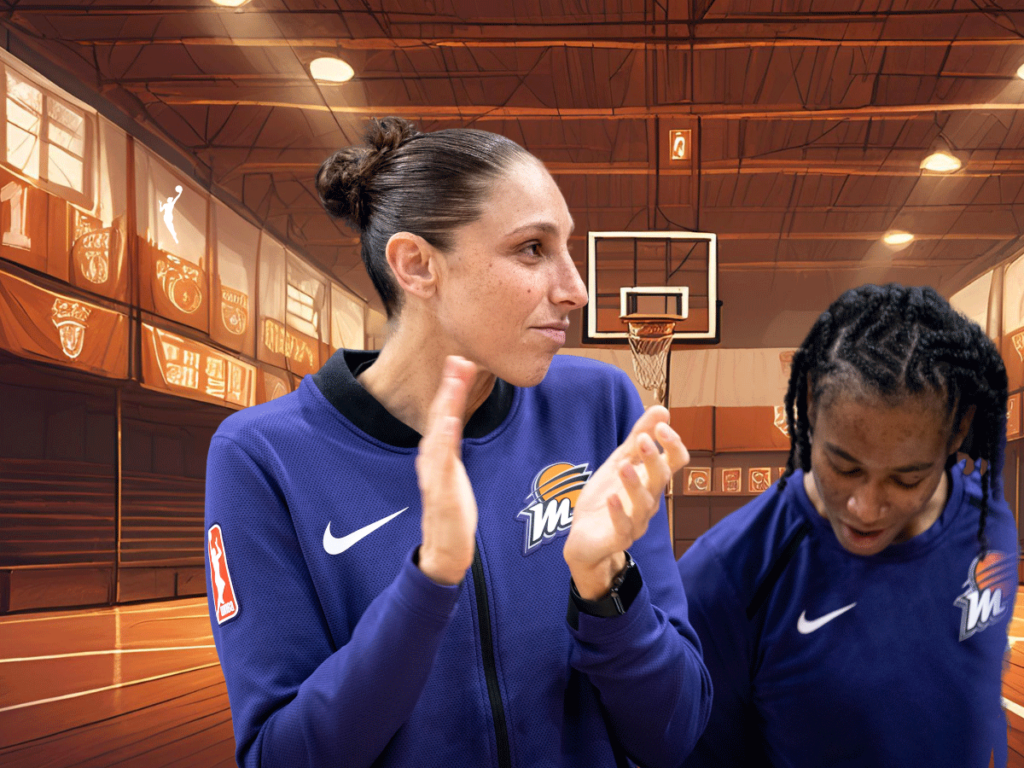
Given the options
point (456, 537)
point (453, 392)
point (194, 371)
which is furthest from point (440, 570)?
point (194, 371)

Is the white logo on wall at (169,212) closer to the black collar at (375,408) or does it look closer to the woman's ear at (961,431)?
the black collar at (375,408)

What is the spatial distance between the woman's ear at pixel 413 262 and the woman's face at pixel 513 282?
28mm

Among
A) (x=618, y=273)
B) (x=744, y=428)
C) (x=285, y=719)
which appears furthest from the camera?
(x=744, y=428)

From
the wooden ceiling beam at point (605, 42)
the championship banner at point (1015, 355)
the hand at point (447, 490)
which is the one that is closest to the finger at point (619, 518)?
the hand at point (447, 490)

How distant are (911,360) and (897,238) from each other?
8.30m

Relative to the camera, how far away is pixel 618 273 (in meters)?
7.04

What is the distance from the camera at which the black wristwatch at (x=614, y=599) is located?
2.60 feet

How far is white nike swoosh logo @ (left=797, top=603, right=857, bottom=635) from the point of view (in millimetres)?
1044

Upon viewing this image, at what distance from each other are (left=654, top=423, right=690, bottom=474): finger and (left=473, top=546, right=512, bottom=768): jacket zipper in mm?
267

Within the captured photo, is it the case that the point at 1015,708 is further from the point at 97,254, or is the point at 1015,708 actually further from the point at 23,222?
the point at 97,254

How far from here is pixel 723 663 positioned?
42.4 inches

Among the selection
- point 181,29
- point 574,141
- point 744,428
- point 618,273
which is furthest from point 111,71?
point 744,428

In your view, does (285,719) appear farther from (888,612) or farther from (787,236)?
(787,236)

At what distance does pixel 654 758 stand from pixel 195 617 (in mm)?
6964
